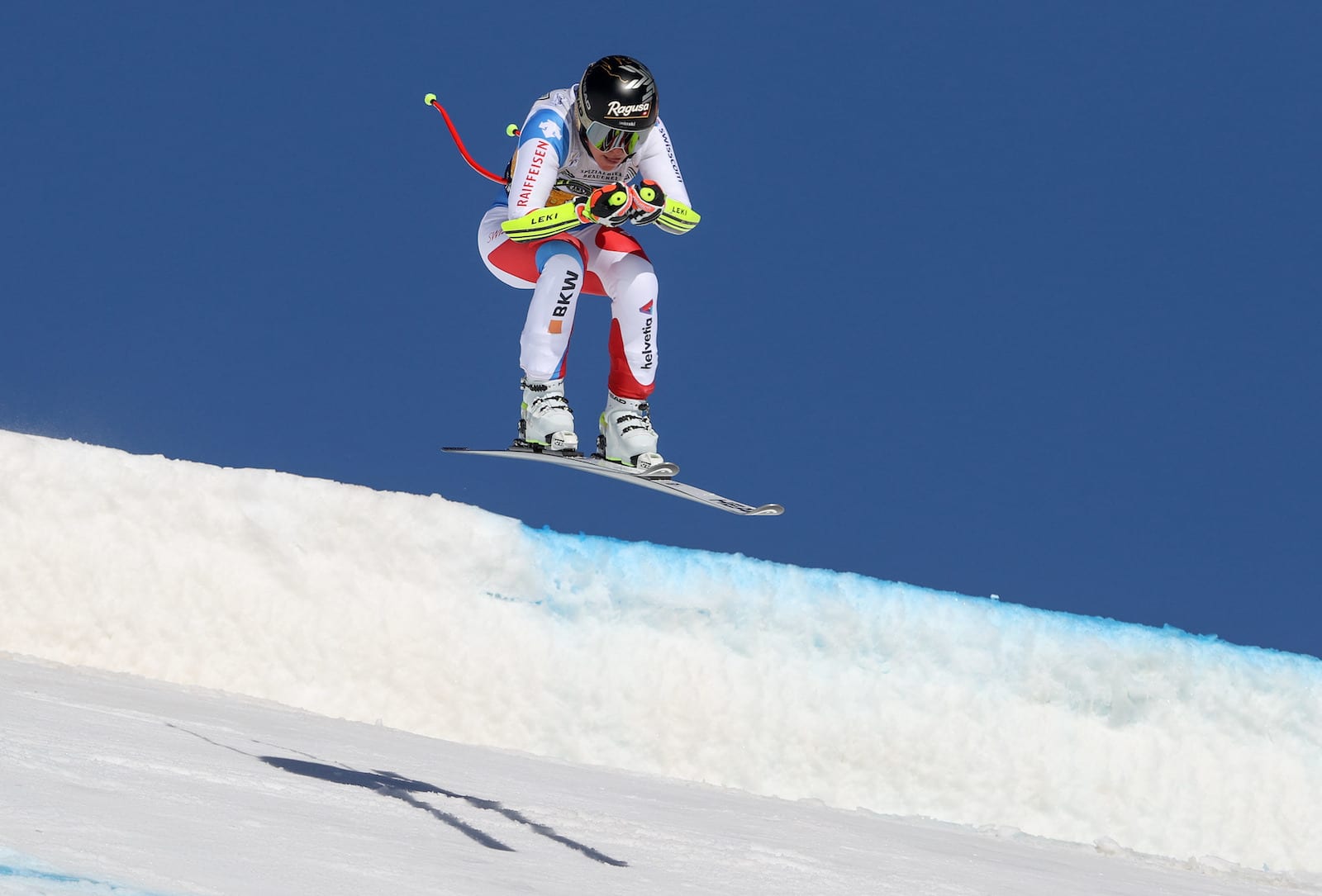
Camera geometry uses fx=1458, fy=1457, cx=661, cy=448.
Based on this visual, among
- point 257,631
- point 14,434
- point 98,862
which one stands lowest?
point 98,862

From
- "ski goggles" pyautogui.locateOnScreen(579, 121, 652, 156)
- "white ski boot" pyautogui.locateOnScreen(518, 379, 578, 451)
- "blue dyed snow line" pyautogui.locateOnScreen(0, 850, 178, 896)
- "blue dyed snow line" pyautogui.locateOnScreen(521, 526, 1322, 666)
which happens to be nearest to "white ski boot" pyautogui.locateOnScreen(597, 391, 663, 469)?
"white ski boot" pyautogui.locateOnScreen(518, 379, 578, 451)

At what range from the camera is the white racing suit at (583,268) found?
15.5ft

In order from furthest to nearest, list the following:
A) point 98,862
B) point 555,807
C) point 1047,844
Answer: point 1047,844 → point 555,807 → point 98,862

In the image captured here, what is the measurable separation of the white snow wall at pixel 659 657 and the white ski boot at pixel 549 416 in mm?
2005

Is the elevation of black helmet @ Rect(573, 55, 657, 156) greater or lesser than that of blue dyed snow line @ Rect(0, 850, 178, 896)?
greater

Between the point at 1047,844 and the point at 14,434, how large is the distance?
16.0ft

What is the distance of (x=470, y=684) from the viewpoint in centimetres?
663

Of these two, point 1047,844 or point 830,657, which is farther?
point 830,657

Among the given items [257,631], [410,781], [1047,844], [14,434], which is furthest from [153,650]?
[1047,844]

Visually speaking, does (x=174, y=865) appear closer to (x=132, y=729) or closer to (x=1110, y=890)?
(x=132, y=729)

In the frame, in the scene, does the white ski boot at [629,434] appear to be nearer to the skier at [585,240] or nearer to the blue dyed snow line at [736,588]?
the skier at [585,240]

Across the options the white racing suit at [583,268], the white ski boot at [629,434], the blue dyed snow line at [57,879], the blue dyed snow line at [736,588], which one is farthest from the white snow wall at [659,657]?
the blue dyed snow line at [57,879]

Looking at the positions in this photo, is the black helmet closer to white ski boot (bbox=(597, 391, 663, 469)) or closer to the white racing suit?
the white racing suit

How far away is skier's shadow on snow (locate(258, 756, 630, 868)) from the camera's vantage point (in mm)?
3094
